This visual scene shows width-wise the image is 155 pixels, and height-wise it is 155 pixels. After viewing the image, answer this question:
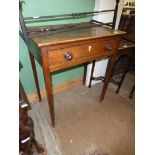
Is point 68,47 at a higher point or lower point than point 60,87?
A: higher

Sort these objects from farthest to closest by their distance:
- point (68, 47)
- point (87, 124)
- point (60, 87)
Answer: point (60, 87), point (87, 124), point (68, 47)

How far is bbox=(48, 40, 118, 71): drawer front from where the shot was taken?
3.51ft

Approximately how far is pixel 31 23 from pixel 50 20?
0.18m

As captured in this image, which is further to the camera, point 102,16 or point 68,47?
point 102,16

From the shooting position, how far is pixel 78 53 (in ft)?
3.83

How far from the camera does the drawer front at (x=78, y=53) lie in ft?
3.51

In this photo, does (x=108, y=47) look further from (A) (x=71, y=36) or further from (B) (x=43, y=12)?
(B) (x=43, y=12)

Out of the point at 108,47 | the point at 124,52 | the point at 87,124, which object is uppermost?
the point at 108,47

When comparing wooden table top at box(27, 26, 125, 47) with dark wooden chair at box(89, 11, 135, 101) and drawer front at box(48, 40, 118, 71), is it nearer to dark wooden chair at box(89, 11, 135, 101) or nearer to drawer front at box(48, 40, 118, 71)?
drawer front at box(48, 40, 118, 71)

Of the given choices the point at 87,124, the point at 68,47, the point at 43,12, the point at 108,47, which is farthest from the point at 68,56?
the point at 87,124

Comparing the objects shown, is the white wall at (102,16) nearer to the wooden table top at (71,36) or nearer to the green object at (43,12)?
Answer: the green object at (43,12)

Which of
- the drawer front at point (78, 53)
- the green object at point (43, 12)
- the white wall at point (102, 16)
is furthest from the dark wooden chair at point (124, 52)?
the green object at point (43, 12)

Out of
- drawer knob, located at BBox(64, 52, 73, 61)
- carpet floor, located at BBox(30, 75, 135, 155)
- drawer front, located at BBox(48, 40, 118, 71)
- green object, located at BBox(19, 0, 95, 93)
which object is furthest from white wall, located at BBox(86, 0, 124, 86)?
drawer knob, located at BBox(64, 52, 73, 61)
